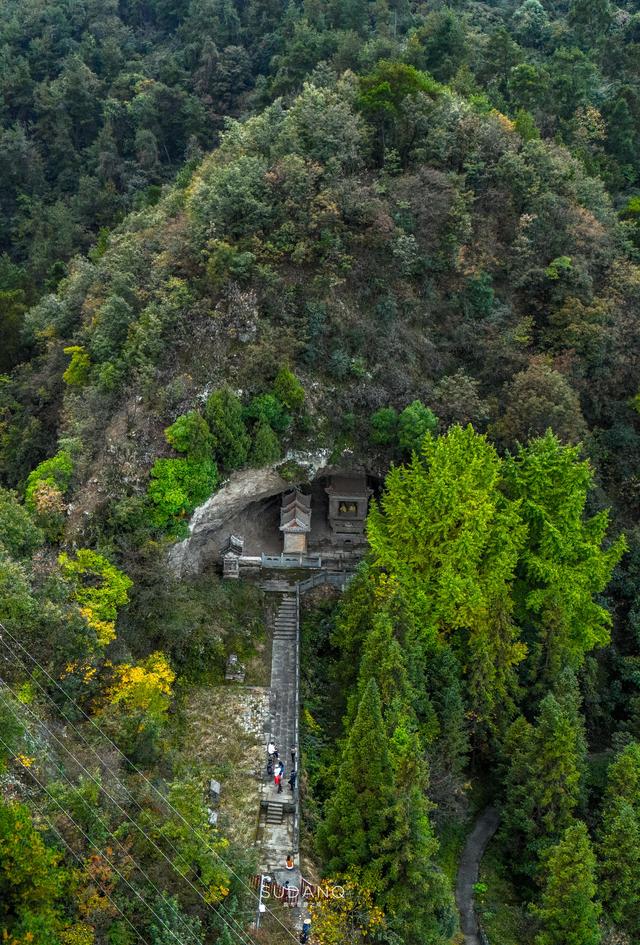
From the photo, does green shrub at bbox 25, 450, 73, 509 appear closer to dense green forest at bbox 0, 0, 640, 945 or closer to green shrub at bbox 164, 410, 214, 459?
dense green forest at bbox 0, 0, 640, 945

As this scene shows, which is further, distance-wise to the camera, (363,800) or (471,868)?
(471,868)

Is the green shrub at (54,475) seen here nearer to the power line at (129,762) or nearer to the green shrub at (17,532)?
the green shrub at (17,532)

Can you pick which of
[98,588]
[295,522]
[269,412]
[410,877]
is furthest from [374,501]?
[410,877]

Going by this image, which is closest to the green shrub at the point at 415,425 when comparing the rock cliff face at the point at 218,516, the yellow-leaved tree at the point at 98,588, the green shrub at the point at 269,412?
the green shrub at the point at 269,412

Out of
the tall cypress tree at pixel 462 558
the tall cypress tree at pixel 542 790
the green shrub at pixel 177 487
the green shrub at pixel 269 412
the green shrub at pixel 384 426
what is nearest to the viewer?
the tall cypress tree at pixel 542 790

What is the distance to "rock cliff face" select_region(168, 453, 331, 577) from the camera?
1395 inches

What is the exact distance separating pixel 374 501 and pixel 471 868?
1476 cm

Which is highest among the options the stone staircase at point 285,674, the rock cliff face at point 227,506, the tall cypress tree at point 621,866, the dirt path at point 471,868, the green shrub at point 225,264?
the green shrub at point 225,264

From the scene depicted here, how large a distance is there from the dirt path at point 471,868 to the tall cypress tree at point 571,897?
2.81 m

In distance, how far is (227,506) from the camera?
36.9 m

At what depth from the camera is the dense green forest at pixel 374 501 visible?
23.5m

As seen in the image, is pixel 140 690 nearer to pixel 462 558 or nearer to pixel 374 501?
pixel 462 558

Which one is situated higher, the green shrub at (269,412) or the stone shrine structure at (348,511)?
the green shrub at (269,412)

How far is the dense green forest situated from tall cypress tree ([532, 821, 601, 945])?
0.10m
